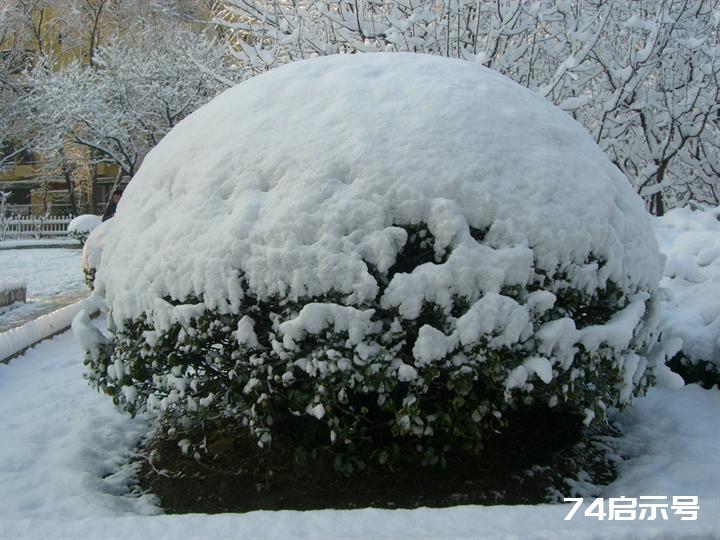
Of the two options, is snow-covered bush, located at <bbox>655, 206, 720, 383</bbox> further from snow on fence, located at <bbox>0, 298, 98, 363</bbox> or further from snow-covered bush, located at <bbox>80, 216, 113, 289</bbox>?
snow on fence, located at <bbox>0, 298, 98, 363</bbox>

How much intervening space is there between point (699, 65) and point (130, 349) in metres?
7.83

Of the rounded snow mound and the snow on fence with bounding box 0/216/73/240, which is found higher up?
the rounded snow mound

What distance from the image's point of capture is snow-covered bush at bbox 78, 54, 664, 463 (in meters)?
2.62

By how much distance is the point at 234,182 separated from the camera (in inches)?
116

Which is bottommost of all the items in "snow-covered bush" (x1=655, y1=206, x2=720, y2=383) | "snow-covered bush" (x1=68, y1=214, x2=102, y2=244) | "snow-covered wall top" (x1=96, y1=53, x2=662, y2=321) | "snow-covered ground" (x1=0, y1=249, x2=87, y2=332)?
"snow-covered ground" (x1=0, y1=249, x2=87, y2=332)

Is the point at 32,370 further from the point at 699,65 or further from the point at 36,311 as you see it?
the point at 699,65

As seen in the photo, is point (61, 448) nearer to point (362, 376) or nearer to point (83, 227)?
point (362, 376)

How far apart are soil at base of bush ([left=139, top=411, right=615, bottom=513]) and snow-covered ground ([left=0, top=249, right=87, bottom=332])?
198 inches

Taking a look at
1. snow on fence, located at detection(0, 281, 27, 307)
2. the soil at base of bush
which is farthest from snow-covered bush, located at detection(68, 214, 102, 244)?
the soil at base of bush

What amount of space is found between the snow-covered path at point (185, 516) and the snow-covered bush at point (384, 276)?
0.47m

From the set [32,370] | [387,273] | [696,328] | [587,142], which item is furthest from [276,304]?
[32,370]

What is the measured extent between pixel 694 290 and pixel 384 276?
2926mm

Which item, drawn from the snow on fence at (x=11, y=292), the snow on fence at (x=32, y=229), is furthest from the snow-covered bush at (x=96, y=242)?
the snow on fence at (x=32, y=229)

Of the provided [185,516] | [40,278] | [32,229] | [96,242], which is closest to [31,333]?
[96,242]
